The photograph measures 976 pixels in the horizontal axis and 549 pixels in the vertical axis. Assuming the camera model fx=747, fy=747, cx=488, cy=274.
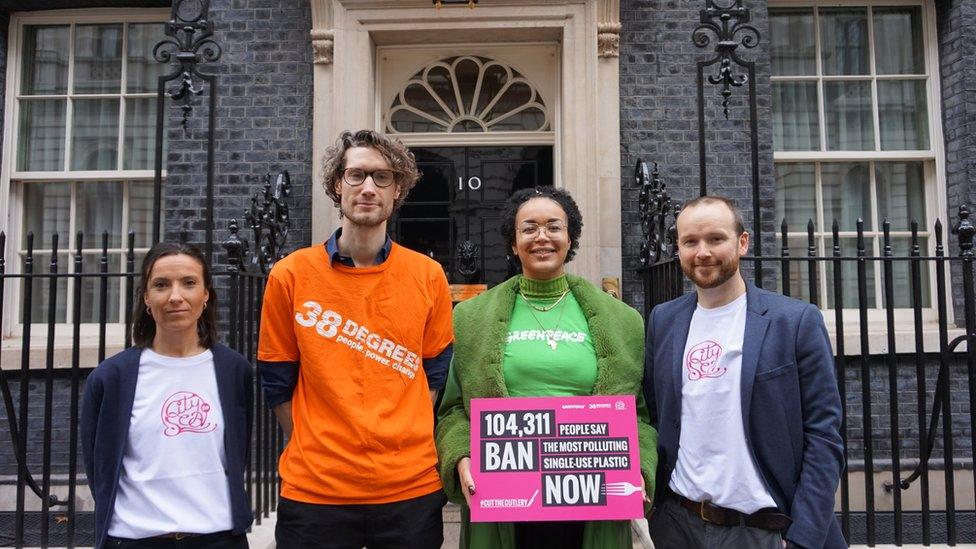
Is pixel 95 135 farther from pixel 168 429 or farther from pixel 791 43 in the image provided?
pixel 791 43

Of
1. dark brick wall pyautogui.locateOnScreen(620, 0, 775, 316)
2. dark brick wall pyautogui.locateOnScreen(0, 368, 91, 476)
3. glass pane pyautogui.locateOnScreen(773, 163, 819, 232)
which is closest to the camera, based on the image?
dark brick wall pyautogui.locateOnScreen(0, 368, 91, 476)

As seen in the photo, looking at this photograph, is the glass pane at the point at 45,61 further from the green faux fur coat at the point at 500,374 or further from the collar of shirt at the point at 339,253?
the green faux fur coat at the point at 500,374

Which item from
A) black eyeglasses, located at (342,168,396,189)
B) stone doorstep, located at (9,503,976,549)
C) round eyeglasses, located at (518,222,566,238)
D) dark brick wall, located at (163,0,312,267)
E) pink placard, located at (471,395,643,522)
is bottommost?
stone doorstep, located at (9,503,976,549)

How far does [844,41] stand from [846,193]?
4.48 feet

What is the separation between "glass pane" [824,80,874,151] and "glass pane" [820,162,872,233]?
0.58 feet

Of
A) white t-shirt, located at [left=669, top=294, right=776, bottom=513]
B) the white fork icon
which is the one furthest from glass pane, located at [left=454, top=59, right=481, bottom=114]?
the white fork icon

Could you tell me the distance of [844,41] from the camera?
6.66m

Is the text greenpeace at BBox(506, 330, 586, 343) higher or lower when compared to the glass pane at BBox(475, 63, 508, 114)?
lower

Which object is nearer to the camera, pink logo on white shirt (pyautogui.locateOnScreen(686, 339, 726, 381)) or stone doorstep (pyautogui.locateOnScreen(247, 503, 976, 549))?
pink logo on white shirt (pyautogui.locateOnScreen(686, 339, 726, 381))

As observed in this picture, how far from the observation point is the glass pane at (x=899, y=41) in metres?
6.66

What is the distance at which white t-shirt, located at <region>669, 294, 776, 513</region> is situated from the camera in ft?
7.45

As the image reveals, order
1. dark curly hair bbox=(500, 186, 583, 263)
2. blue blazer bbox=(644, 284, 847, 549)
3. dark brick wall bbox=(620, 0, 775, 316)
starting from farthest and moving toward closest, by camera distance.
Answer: dark brick wall bbox=(620, 0, 775, 316) < dark curly hair bbox=(500, 186, 583, 263) < blue blazer bbox=(644, 284, 847, 549)

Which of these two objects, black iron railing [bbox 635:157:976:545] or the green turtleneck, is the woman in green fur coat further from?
black iron railing [bbox 635:157:976:545]

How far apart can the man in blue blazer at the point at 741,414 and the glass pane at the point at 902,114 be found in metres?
5.08
